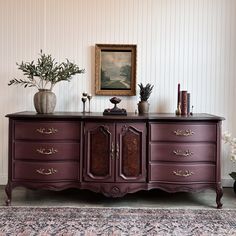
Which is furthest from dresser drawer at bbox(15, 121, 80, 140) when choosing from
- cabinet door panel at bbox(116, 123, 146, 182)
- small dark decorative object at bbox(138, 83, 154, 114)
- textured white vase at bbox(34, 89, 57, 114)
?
small dark decorative object at bbox(138, 83, 154, 114)

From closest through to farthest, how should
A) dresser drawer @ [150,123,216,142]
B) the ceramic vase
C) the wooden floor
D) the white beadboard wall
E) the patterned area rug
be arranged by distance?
the patterned area rug → dresser drawer @ [150,123,216,142] → the wooden floor → the ceramic vase → the white beadboard wall

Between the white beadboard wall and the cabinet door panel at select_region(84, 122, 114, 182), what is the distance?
2.24 feet

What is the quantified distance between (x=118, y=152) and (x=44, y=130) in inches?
28.9

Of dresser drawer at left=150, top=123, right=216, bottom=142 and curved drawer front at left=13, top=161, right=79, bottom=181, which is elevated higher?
dresser drawer at left=150, top=123, right=216, bottom=142

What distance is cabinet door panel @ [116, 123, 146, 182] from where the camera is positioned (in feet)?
8.66

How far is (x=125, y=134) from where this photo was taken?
2.65 metres

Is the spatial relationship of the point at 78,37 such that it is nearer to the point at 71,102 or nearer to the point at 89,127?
the point at 71,102

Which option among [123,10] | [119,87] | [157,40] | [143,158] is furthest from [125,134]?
[123,10]

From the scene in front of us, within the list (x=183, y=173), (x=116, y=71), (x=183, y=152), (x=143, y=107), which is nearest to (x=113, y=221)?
(x=183, y=173)

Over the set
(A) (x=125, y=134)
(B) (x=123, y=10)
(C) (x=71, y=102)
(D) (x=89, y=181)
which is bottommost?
(D) (x=89, y=181)

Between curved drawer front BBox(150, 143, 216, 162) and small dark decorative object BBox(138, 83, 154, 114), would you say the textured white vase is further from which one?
curved drawer front BBox(150, 143, 216, 162)

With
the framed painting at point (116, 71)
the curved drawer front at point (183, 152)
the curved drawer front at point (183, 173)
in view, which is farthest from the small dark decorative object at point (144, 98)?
the curved drawer front at point (183, 173)

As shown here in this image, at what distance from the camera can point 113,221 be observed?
7.72ft

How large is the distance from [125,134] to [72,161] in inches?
22.5
